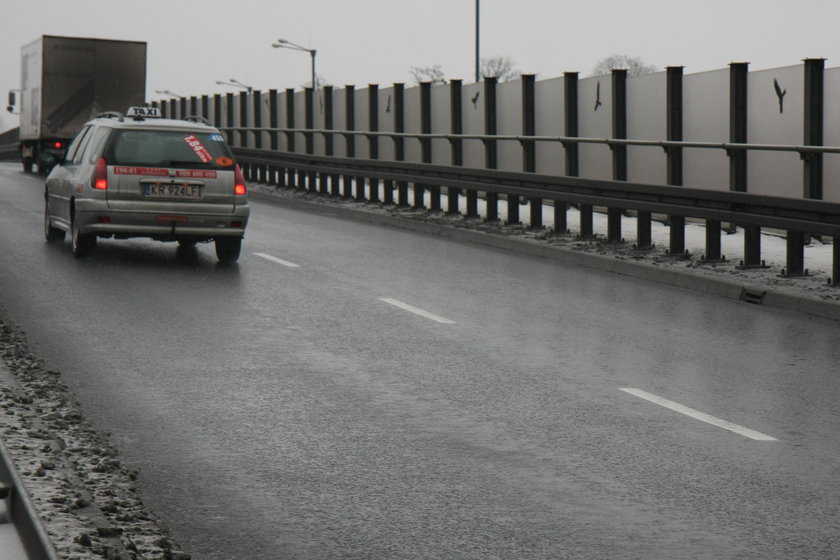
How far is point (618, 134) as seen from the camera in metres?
17.9

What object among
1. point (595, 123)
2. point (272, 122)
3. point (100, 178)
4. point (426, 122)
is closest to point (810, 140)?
point (595, 123)

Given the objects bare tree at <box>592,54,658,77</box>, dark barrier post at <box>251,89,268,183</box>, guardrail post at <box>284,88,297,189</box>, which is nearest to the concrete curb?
guardrail post at <box>284,88,297,189</box>

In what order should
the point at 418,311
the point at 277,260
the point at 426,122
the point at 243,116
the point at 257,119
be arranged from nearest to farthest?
the point at 418,311
the point at 277,260
the point at 426,122
the point at 257,119
the point at 243,116

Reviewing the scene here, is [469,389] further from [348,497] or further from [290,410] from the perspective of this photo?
[348,497]

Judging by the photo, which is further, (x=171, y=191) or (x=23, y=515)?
(x=171, y=191)

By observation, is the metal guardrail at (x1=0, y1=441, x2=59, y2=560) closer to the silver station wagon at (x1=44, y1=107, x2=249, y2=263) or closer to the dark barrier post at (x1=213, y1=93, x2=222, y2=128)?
the silver station wagon at (x1=44, y1=107, x2=249, y2=263)

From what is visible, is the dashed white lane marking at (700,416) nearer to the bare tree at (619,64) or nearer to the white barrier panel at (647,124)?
the white barrier panel at (647,124)

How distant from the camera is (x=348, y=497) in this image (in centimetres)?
580

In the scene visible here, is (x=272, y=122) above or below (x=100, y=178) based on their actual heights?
above

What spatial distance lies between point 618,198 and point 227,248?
14.9 ft

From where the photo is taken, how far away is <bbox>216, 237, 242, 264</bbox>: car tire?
15.9 m

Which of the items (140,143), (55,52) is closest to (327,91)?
(55,52)

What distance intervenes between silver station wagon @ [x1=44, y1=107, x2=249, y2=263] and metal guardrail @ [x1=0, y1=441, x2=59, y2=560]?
10.2 meters

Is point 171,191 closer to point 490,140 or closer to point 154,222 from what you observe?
point 154,222
